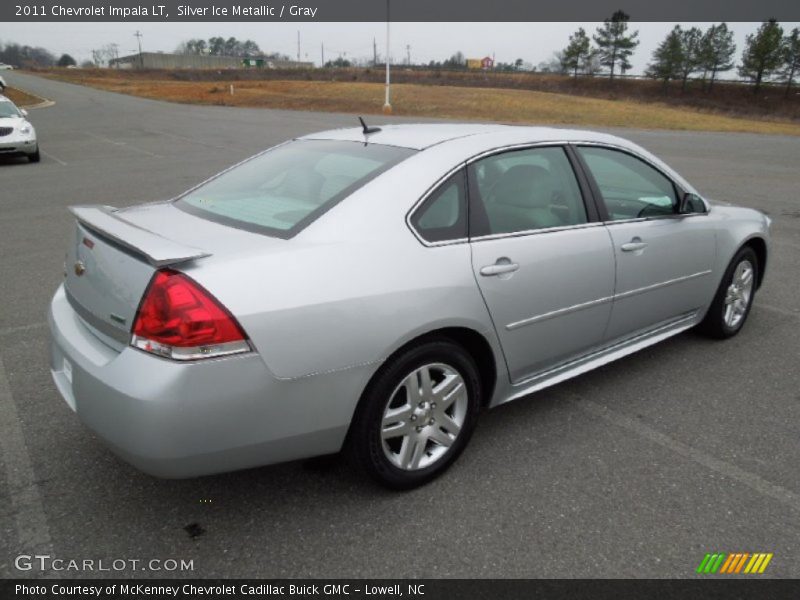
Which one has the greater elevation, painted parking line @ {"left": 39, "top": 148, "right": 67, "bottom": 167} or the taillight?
the taillight

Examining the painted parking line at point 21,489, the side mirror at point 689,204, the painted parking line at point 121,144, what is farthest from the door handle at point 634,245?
the painted parking line at point 121,144

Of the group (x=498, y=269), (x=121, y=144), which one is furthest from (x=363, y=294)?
(x=121, y=144)

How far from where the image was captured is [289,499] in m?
2.68

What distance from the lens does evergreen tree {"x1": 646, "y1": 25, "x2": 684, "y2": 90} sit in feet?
264

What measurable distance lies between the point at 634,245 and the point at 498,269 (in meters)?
1.09

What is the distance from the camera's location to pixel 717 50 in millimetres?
82000

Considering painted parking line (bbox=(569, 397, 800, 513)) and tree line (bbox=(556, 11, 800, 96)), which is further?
tree line (bbox=(556, 11, 800, 96))

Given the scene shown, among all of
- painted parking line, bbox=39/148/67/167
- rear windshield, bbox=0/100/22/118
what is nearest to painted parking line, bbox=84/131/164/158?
painted parking line, bbox=39/148/67/167

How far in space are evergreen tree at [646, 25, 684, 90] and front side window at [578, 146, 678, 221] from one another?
88.6 metres

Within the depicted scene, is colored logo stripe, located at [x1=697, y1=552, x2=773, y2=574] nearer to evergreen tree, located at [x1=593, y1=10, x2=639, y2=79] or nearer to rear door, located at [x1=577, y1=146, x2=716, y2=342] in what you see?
rear door, located at [x1=577, y1=146, x2=716, y2=342]

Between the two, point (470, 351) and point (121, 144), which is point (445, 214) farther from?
point (121, 144)
